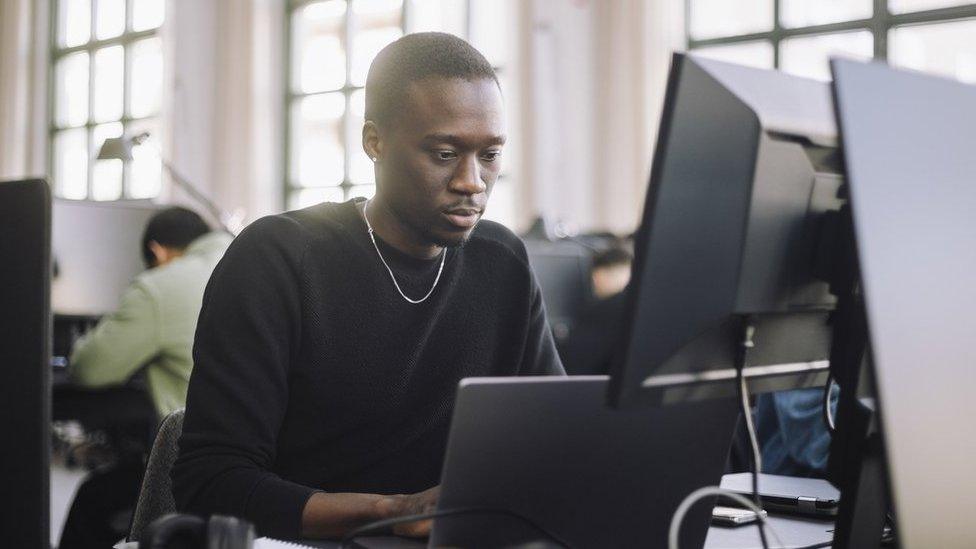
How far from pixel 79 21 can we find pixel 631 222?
5440mm

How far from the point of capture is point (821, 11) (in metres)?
5.15

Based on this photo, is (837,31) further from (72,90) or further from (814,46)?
(72,90)

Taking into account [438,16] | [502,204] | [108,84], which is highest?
[438,16]

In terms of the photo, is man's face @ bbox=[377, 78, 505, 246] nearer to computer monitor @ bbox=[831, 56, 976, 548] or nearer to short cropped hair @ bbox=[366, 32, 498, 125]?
short cropped hair @ bbox=[366, 32, 498, 125]

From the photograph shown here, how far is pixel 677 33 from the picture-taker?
5.32 m

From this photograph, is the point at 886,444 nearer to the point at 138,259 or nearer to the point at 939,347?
the point at 939,347

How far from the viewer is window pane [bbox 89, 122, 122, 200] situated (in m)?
8.02

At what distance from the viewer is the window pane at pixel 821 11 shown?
16.5ft

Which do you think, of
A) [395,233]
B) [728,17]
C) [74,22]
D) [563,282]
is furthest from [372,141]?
[74,22]

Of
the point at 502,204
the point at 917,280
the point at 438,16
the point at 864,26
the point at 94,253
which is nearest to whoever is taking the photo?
the point at 917,280

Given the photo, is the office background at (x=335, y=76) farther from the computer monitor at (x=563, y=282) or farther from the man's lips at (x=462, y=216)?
the man's lips at (x=462, y=216)

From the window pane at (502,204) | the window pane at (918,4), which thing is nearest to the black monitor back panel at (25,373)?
the window pane at (918,4)

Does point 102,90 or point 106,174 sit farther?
point 102,90

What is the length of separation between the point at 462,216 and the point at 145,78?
7197 mm
